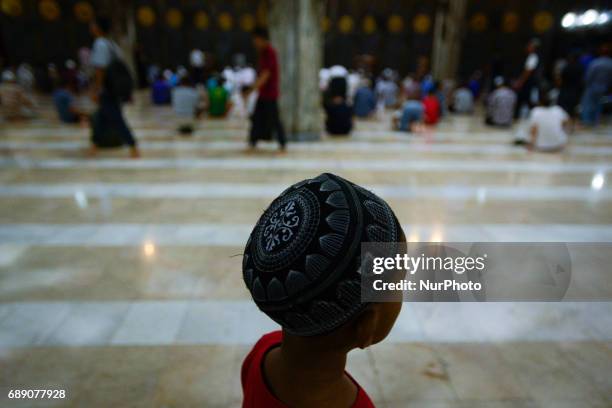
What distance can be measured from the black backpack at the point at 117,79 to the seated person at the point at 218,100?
4844mm

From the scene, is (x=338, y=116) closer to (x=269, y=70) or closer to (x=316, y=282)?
(x=269, y=70)

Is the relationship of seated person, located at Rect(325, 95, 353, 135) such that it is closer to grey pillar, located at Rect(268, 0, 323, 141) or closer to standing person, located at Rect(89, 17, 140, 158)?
grey pillar, located at Rect(268, 0, 323, 141)

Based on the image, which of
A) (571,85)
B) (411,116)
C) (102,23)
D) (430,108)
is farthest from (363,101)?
(102,23)

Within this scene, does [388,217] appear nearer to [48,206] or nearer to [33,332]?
[33,332]

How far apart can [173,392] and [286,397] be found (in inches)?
44.8

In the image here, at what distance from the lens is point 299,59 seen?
23.9 ft

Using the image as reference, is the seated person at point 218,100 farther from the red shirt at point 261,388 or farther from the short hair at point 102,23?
the red shirt at point 261,388

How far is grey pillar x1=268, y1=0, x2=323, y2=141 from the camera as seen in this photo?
23.2 feet

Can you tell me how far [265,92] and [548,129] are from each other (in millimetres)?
4708

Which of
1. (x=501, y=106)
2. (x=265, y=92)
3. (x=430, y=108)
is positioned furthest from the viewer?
(x=430, y=108)

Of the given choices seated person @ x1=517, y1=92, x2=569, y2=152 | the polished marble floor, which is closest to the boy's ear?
the polished marble floor

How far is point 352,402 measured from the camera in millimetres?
1009

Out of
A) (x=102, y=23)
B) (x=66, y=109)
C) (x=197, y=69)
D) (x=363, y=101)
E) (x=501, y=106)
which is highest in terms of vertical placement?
(x=197, y=69)

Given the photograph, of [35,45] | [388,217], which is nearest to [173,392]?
[388,217]
